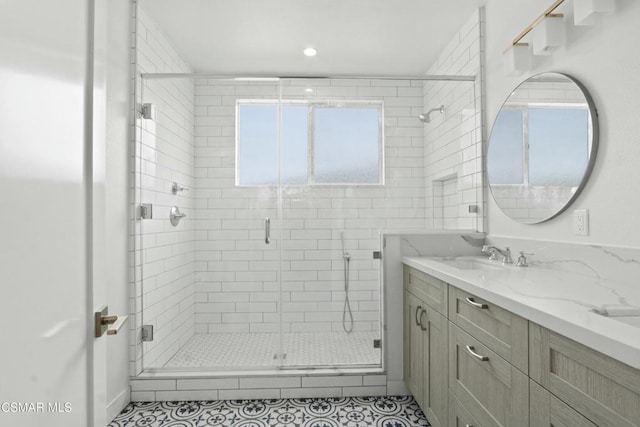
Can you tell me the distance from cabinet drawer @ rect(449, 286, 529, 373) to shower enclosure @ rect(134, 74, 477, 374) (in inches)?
43.1

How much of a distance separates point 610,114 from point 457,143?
52.4 inches

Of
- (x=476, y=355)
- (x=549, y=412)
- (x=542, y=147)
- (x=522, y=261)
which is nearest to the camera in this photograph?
(x=549, y=412)

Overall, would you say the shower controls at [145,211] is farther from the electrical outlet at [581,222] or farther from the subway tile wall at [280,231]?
the electrical outlet at [581,222]

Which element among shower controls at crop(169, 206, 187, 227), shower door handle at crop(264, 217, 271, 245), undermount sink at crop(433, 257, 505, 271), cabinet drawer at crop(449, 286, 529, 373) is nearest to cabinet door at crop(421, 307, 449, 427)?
cabinet drawer at crop(449, 286, 529, 373)

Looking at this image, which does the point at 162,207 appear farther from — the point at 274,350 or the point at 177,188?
the point at 274,350

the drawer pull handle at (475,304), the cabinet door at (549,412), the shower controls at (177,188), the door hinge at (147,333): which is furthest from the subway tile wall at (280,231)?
the cabinet door at (549,412)

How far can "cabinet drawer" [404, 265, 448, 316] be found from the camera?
1828 mm

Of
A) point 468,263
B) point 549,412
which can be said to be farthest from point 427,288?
point 549,412

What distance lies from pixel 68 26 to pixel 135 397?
2.45 meters

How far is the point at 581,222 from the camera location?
1665 millimetres

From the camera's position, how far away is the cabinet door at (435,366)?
1787mm

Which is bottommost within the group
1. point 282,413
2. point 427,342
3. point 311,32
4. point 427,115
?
point 282,413

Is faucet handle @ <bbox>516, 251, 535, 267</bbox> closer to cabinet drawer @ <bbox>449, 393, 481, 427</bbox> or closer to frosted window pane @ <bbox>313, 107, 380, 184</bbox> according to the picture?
cabinet drawer @ <bbox>449, 393, 481, 427</bbox>

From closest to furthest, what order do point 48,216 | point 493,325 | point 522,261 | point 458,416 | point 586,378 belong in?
point 48,216 < point 586,378 < point 493,325 < point 458,416 < point 522,261
